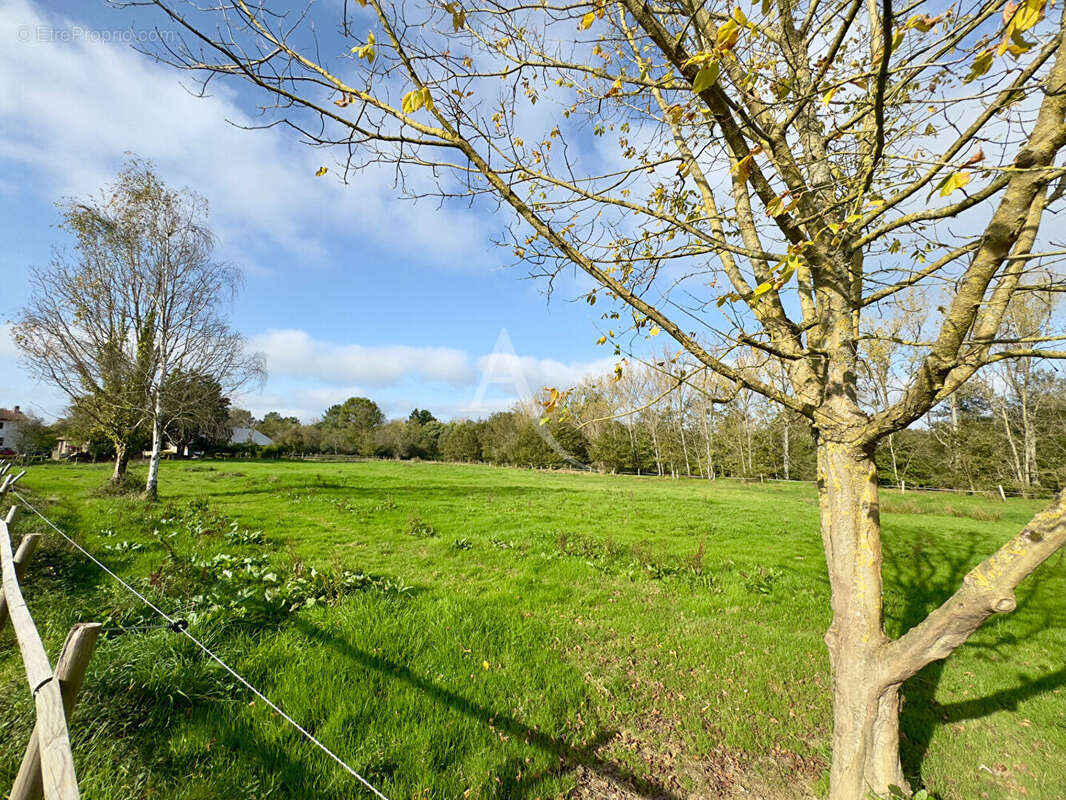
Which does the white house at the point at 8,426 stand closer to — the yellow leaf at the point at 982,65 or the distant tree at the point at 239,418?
the distant tree at the point at 239,418

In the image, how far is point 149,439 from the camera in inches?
773

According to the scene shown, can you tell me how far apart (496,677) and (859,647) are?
319 centimetres

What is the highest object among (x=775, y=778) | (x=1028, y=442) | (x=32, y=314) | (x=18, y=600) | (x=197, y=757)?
(x=32, y=314)

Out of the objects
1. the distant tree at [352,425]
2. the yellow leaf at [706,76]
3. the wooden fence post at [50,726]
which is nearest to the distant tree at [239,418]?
the distant tree at [352,425]

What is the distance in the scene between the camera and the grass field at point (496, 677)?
124 inches

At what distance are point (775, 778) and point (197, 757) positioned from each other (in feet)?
14.7

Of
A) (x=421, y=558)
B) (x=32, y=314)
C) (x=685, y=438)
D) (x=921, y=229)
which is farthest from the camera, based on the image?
(x=685, y=438)

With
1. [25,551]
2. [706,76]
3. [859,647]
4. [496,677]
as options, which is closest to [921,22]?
[706,76]

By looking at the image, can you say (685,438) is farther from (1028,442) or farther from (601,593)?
(601,593)

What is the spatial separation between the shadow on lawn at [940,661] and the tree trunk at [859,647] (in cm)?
112

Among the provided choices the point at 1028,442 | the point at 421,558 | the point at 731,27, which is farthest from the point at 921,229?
the point at 1028,442

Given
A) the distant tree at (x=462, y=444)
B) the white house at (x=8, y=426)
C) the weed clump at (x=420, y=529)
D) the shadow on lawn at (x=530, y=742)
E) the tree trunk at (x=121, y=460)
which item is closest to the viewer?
the shadow on lawn at (x=530, y=742)

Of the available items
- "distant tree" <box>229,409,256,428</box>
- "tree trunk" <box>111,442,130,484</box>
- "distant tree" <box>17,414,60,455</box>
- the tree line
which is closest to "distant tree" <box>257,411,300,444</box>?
the tree line

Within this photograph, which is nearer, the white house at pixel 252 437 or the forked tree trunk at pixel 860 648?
the forked tree trunk at pixel 860 648
